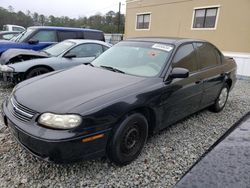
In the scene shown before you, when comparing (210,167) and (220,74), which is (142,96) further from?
(220,74)

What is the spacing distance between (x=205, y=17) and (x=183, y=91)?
1162 centimetres

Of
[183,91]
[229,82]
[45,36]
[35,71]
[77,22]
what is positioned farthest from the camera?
[77,22]

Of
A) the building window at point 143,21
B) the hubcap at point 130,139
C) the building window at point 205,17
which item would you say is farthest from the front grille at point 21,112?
the building window at point 143,21

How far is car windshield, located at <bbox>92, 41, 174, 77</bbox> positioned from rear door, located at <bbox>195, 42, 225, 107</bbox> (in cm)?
83

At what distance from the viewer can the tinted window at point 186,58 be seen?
3.04 metres

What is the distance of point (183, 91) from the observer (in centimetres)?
304

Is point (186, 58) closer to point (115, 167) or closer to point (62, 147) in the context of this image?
point (115, 167)

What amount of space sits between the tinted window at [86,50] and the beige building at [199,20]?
8.87 m

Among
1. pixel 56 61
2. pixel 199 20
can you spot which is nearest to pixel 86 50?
pixel 56 61

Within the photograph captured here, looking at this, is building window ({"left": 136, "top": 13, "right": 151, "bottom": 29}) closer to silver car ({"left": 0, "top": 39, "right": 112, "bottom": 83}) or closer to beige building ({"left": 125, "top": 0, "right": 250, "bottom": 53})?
beige building ({"left": 125, "top": 0, "right": 250, "bottom": 53})

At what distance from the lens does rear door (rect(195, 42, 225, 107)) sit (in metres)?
3.54

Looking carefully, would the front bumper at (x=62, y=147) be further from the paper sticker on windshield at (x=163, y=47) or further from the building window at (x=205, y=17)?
the building window at (x=205, y=17)

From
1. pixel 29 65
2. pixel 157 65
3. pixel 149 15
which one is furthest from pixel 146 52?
pixel 149 15

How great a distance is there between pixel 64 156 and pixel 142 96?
1.07 meters
